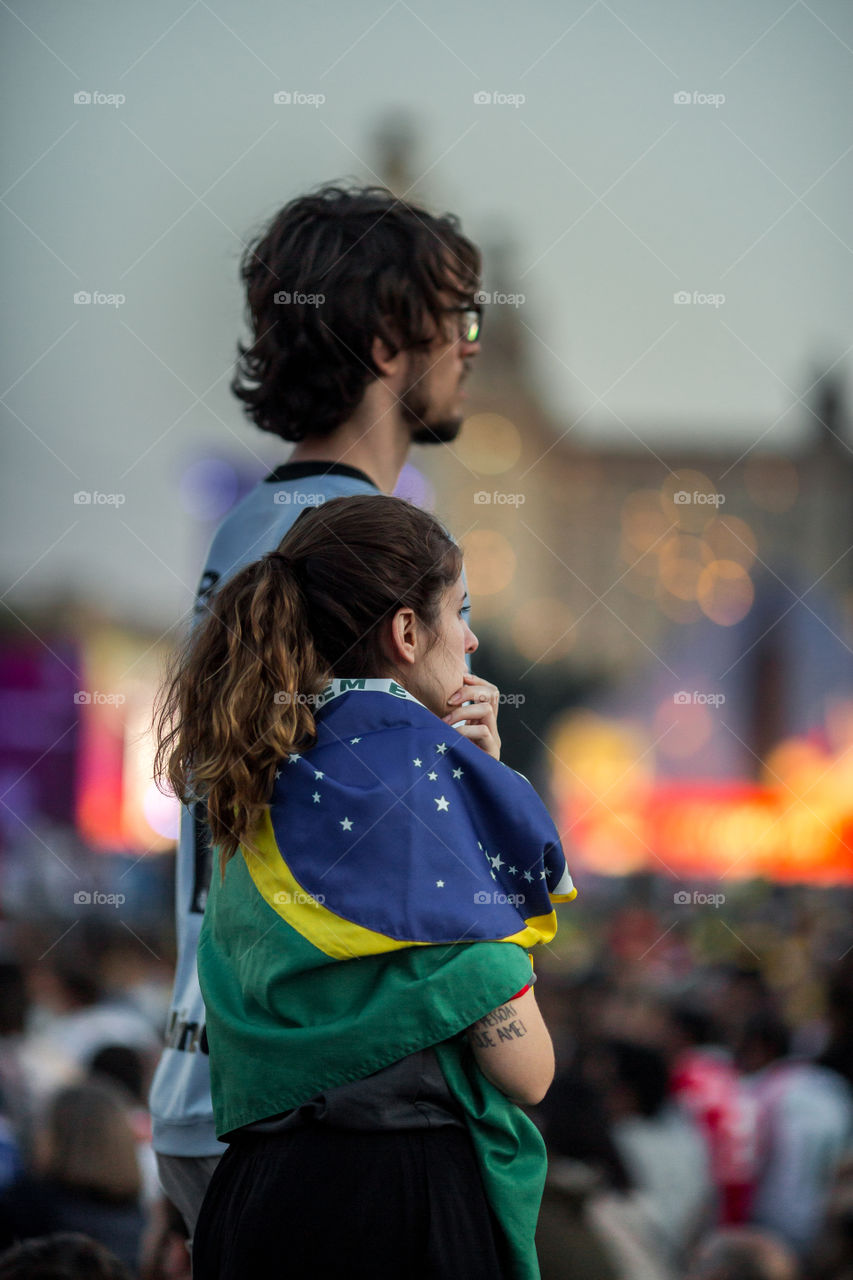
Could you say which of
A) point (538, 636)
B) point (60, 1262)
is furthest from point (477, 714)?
Result: point (538, 636)

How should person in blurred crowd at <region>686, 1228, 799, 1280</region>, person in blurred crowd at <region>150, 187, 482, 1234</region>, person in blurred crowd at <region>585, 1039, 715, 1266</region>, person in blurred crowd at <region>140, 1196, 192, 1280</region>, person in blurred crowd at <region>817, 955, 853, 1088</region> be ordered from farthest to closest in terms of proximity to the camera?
person in blurred crowd at <region>817, 955, 853, 1088</region> < person in blurred crowd at <region>585, 1039, 715, 1266</region> < person in blurred crowd at <region>686, 1228, 799, 1280</region> < person in blurred crowd at <region>140, 1196, 192, 1280</region> < person in blurred crowd at <region>150, 187, 482, 1234</region>

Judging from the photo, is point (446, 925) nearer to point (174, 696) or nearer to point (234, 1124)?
point (234, 1124)

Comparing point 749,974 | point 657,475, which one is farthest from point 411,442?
point 657,475

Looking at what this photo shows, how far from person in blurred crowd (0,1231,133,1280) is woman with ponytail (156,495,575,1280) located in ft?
2.91

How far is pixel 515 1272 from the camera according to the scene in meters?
1.20

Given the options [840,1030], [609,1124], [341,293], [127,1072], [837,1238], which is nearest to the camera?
[341,293]

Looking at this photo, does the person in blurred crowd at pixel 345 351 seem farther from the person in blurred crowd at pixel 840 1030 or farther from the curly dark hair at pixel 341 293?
the person in blurred crowd at pixel 840 1030

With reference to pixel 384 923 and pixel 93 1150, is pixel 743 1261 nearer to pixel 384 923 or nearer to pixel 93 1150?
pixel 93 1150

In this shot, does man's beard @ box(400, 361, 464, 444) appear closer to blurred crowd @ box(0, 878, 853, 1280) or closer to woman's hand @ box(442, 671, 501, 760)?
woman's hand @ box(442, 671, 501, 760)

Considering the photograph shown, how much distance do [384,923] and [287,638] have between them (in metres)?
0.36

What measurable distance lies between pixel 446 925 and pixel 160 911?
10180mm

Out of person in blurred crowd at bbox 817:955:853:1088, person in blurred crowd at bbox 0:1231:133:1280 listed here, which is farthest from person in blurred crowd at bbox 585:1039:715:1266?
person in blurred crowd at bbox 0:1231:133:1280

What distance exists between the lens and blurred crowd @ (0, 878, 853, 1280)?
274 centimetres

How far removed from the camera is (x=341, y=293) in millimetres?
1698
